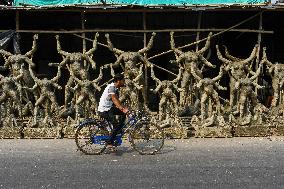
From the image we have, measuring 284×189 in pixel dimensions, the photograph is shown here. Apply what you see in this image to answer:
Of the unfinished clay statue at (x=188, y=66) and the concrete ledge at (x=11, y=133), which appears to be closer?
the concrete ledge at (x=11, y=133)

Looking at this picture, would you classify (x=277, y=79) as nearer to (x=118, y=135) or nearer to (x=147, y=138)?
(x=147, y=138)

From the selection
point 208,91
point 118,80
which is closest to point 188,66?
point 208,91

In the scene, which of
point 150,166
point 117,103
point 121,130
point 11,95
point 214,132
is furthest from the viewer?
point 11,95

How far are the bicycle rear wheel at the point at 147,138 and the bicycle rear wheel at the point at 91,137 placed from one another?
2.26 feet

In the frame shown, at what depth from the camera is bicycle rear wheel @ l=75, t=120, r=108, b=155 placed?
9.84 meters

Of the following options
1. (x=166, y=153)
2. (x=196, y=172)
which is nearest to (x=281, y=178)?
(x=196, y=172)

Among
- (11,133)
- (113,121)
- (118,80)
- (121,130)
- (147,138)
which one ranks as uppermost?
(118,80)

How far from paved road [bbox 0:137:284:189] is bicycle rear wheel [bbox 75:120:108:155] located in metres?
0.23

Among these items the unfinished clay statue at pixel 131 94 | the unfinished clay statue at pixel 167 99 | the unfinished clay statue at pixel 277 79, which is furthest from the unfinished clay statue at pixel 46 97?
the unfinished clay statue at pixel 277 79

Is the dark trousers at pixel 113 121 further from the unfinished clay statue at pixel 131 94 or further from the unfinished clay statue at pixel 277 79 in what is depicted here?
the unfinished clay statue at pixel 277 79

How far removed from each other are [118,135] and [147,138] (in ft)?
2.34

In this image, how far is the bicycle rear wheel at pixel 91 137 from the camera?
984cm

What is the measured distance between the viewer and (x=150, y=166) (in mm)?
8594

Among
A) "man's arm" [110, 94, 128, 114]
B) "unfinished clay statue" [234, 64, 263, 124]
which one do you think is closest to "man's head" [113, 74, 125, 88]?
"man's arm" [110, 94, 128, 114]
